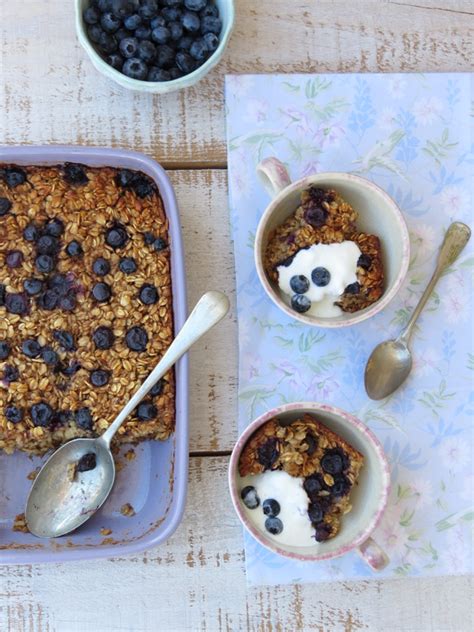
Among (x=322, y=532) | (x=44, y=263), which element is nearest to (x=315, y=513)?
(x=322, y=532)

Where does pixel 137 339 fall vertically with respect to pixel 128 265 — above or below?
below

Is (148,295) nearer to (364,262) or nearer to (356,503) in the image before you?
(364,262)

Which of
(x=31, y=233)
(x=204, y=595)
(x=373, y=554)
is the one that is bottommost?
(x=204, y=595)

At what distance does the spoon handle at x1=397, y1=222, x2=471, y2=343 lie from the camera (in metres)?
1.39

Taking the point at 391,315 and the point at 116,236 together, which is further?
the point at 391,315

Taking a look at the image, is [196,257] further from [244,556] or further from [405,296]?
[244,556]

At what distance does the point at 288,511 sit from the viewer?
1.25m

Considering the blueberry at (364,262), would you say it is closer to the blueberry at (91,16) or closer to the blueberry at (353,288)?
the blueberry at (353,288)

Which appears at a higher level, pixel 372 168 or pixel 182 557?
pixel 372 168

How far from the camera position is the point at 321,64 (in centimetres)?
147

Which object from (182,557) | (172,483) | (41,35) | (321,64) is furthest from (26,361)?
(321,64)

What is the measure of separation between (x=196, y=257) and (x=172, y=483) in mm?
409

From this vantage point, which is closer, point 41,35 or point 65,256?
point 65,256

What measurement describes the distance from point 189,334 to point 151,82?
1.45ft
